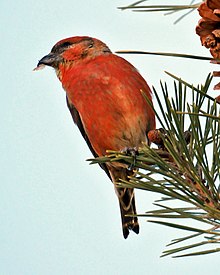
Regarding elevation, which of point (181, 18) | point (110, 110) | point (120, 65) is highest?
point (181, 18)

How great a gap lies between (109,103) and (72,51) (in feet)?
2.60

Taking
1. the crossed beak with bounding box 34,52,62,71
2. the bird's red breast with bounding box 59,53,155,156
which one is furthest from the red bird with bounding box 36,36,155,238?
the crossed beak with bounding box 34,52,62,71

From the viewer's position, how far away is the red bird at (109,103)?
3.21 metres

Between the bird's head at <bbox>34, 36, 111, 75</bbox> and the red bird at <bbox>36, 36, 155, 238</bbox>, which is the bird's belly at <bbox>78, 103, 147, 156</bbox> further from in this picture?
the bird's head at <bbox>34, 36, 111, 75</bbox>

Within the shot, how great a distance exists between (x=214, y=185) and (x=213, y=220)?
0.34 ft

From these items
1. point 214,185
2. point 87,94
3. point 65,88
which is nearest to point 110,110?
point 87,94

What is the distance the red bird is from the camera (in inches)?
126

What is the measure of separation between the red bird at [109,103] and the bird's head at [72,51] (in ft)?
0.08

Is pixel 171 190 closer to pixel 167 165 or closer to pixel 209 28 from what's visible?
pixel 167 165

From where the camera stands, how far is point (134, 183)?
152 cm

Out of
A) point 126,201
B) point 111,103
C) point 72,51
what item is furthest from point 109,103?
point 126,201

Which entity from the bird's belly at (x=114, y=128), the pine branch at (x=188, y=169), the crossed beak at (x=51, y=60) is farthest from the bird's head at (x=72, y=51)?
the pine branch at (x=188, y=169)

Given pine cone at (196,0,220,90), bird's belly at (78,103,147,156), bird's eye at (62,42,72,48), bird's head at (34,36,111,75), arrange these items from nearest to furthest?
pine cone at (196,0,220,90), bird's belly at (78,103,147,156), bird's head at (34,36,111,75), bird's eye at (62,42,72,48)

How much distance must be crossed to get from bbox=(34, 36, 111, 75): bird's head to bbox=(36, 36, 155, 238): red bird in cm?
3
